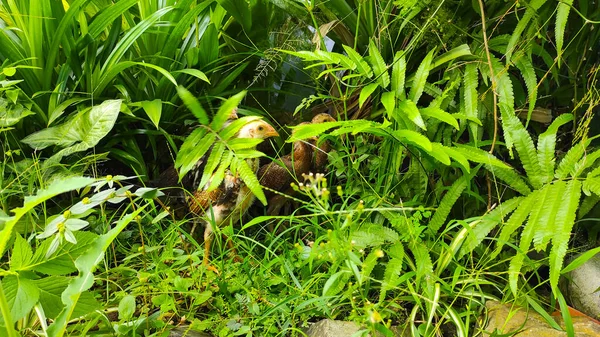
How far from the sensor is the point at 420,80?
167 centimetres

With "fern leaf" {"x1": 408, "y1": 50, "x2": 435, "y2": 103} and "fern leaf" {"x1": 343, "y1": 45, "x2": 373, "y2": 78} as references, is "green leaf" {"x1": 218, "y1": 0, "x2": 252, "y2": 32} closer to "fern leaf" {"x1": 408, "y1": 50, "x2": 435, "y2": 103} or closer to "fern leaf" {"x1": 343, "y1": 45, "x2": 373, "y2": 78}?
"fern leaf" {"x1": 343, "y1": 45, "x2": 373, "y2": 78}

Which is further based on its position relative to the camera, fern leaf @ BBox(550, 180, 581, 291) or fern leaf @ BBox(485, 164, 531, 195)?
fern leaf @ BBox(485, 164, 531, 195)

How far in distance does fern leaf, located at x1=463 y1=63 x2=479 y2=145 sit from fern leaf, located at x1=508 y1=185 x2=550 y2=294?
288 millimetres

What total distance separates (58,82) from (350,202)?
1.11 meters

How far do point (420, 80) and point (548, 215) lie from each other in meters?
0.57

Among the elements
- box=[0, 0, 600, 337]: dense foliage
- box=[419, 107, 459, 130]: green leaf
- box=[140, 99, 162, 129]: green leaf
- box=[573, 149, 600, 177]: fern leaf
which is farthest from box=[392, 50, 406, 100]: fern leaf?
box=[140, 99, 162, 129]: green leaf

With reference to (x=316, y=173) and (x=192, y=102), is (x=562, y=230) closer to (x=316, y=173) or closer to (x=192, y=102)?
(x=316, y=173)

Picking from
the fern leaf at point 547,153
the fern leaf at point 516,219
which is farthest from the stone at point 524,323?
the fern leaf at point 547,153

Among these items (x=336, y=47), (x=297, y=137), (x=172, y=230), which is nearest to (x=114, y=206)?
(x=172, y=230)

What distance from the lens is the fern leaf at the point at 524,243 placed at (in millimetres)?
1298

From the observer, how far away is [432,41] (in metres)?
1.76

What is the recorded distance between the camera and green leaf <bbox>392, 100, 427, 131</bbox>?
5.01ft

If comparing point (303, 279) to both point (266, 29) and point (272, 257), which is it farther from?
point (266, 29)

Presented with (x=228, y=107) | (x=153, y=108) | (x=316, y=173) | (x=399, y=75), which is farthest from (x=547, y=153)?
(x=153, y=108)
